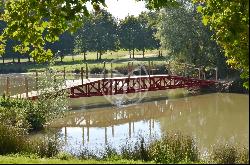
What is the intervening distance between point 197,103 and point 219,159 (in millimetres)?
22907

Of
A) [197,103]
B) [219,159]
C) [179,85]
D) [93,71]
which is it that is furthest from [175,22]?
[219,159]

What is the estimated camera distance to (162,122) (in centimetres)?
2705

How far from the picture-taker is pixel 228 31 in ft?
29.3

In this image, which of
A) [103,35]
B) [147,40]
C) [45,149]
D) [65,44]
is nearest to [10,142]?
[45,149]

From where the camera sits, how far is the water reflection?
70.1 ft

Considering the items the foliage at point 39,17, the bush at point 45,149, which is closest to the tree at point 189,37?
the bush at point 45,149

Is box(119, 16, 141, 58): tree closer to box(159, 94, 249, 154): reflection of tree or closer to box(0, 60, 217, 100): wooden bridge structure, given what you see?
box(0, 60, 217, 100): wooden bridge structure

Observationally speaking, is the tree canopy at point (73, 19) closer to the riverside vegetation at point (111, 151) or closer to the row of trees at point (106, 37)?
the riverside vegetation at point (111, 151)

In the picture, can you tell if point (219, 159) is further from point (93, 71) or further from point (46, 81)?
point (93, 71)

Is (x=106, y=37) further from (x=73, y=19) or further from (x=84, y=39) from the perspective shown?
(x=73, y=19)

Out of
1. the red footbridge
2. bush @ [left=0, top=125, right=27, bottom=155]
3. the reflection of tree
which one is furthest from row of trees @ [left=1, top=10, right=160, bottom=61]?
bush @ [left=0, top=125, right=27, bottom=155]

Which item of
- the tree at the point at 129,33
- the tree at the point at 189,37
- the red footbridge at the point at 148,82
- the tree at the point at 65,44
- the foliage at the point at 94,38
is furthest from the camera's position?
the tree at the point at 65,44

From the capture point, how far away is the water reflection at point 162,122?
70.1 feet

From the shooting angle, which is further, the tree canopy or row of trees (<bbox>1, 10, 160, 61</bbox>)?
row of trees (<bbox>1, 10, 160, 61</bbox>)
